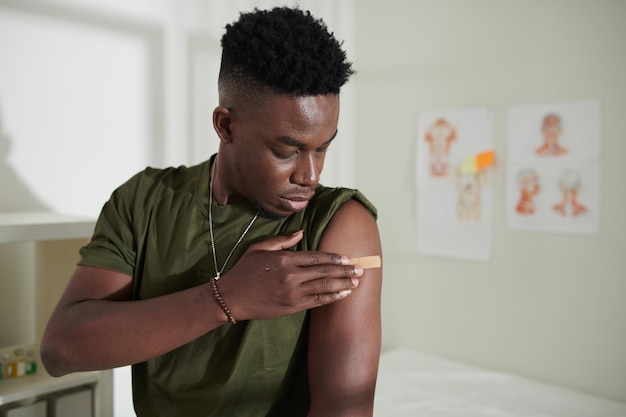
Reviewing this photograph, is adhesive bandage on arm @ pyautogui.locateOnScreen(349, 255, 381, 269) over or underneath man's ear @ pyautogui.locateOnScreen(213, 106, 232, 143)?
underneath

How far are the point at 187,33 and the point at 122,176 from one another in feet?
2.04

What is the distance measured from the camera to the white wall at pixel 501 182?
2.08m

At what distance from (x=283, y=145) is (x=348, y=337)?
0.32 meters

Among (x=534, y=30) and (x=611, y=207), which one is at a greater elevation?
(x=534, y=30)

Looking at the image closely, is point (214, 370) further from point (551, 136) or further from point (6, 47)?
point (551, 136)

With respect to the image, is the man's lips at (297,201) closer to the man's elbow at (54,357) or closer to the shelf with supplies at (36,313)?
the man's elbow at (54,357)

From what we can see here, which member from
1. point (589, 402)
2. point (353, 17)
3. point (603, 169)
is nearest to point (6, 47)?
point (353, 17)

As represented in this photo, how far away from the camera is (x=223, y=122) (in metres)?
1.05

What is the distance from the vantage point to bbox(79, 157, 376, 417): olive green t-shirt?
1029mm

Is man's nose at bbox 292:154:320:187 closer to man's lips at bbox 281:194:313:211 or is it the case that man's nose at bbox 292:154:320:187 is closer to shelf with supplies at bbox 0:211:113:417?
man's lips at bbox 281:194:313:211

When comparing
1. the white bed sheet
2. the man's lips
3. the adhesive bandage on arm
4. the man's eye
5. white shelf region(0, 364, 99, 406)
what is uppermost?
the man's eye

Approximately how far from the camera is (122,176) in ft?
7.02

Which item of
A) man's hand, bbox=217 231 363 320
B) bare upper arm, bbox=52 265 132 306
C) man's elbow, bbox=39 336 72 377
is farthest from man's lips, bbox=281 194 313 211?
man's elbow, bbox=39 336 72 377

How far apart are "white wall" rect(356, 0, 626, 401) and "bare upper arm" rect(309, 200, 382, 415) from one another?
56.4 inches
